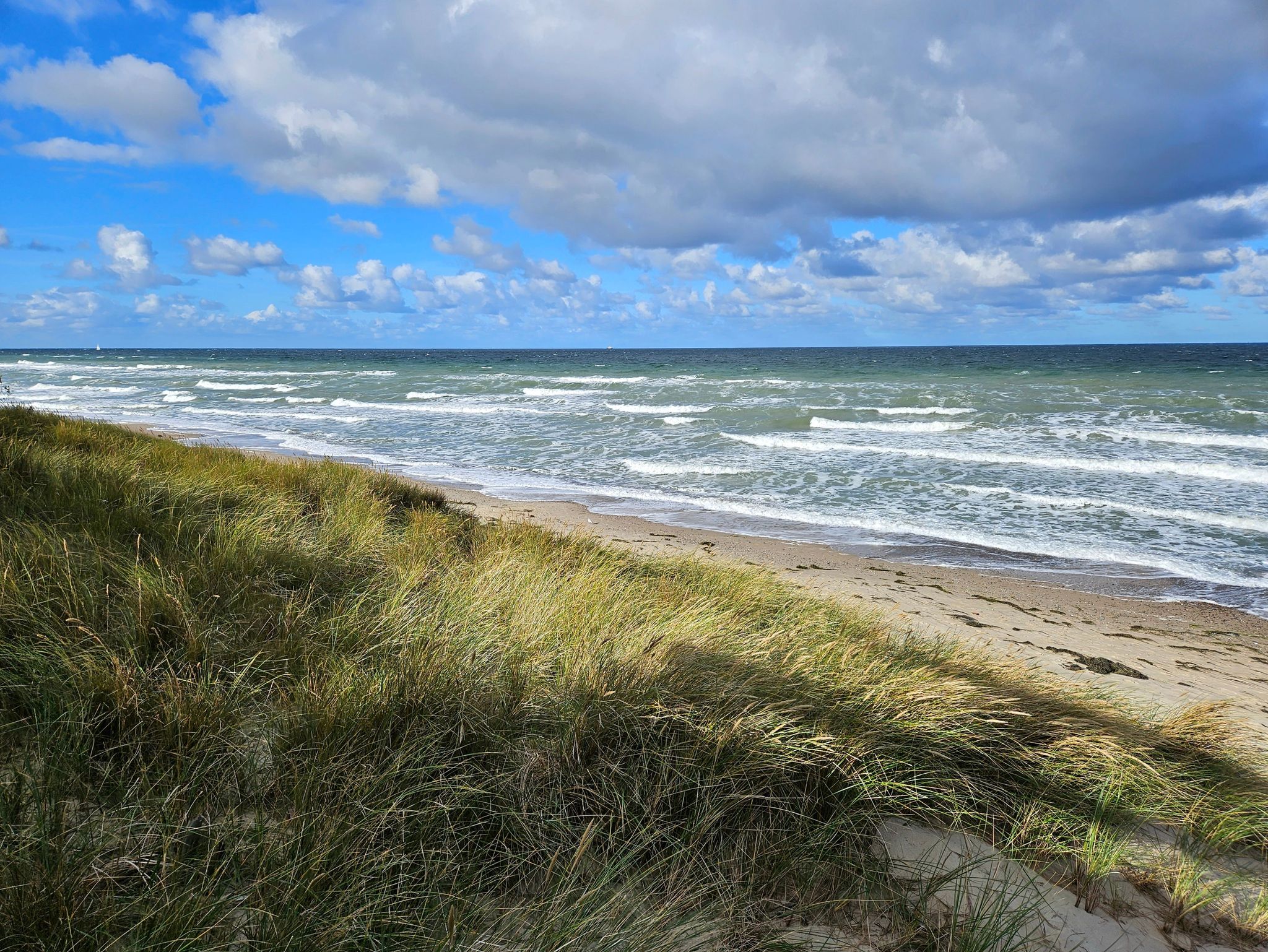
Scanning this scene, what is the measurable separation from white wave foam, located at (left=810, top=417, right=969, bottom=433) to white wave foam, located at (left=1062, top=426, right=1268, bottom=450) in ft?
12.2

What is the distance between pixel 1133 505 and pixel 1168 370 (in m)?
50.1

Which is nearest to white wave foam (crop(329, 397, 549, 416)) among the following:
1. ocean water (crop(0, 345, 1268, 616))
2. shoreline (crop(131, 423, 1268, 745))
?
ocean water (crop(0, 345, 1268, 616))

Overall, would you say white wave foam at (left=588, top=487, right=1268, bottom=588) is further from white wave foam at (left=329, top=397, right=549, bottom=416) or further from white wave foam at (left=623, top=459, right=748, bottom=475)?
white wave foam at (left=329, top=397, right=549, bottom=416)

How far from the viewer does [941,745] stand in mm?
2973

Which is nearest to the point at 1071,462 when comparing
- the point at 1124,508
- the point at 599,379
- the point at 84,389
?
the point at 1124,508

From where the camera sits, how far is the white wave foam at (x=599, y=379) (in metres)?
52.0

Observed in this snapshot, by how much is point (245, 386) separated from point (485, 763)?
52.0 m

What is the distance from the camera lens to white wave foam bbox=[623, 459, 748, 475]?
52.8ft

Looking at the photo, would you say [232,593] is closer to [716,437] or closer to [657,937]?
[657,937]

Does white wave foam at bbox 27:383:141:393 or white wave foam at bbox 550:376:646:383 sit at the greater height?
white wave foam at bbox 550:376:646:383

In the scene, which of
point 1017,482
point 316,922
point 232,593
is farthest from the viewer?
point 1017,482

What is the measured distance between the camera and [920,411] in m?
28.6

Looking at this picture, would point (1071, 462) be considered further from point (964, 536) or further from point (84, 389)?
point (84, 389)

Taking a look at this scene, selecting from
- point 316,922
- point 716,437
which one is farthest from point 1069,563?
point 716,437
